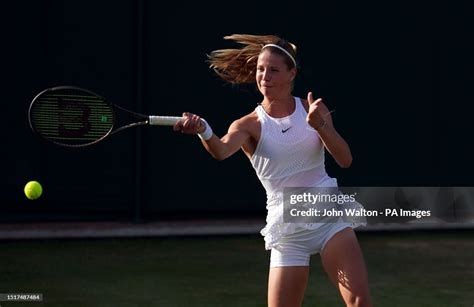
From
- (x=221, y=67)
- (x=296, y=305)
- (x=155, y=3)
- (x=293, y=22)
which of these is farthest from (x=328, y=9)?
(x=296, y=305)

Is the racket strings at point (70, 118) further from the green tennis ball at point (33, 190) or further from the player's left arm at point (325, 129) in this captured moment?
the green tennis ball at point (33, 190)

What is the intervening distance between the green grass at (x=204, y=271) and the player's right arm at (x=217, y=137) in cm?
181

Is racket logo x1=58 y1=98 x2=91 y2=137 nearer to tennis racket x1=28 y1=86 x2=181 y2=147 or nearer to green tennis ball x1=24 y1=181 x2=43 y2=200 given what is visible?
tennis racket x1=28 y1=86 x2=181 y2=147

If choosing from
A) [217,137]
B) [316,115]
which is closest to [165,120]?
[217,137]

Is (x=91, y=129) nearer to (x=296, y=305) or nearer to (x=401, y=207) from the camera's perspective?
(x=296, y=305)

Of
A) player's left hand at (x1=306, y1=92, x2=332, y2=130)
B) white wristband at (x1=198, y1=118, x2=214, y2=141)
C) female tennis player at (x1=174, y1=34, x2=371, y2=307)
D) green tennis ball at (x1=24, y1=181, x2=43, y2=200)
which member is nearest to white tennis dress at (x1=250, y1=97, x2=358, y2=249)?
female tennis player at (x1=174, y1=34, x2=371, y2=307)

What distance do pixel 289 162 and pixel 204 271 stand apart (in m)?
2.65

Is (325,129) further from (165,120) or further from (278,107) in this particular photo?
(165,120)

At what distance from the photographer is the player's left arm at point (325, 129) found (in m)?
5.09

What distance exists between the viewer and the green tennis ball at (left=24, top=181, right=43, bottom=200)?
28.8 feet

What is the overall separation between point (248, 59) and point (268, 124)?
1.54ft

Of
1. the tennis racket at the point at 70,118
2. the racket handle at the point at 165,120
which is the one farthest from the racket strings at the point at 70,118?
the racket handle at the point at 165,120

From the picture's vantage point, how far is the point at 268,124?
5.48 meters

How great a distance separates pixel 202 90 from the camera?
974 cm
